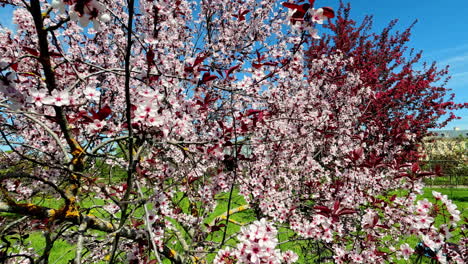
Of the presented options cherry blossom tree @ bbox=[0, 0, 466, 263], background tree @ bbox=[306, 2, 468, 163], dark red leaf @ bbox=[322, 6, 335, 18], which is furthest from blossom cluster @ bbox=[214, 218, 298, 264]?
background tree @ bbox=[306, 2, 468, 163]

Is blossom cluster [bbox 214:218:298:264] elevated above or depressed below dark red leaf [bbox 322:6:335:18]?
below

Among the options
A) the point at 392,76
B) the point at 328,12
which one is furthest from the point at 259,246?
the point at 392,76

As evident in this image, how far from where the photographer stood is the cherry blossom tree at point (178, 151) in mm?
1537

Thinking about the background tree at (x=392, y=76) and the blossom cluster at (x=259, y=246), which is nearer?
the blossom cluster at (x=259, y=246)

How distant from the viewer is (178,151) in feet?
13.3

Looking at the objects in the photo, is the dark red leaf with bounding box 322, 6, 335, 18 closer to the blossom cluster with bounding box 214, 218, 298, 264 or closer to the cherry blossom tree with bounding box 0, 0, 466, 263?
the cherry blossom tree with bounding box 0, 0, 466, 263

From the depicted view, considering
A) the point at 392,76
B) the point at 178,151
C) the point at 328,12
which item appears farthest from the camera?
the point at 392,76

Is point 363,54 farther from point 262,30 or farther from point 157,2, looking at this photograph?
point 157,2

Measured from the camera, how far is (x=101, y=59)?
179 inches

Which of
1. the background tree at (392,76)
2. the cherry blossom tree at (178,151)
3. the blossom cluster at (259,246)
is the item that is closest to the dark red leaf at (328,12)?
the cherry blossom tree at (178,151)

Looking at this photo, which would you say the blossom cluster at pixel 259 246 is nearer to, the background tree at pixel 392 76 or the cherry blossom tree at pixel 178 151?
the cherry blossom tree at pixel 178 151

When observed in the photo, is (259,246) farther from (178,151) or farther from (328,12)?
(178,151)

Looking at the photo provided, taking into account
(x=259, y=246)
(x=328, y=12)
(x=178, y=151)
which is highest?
(x=328, y=12)

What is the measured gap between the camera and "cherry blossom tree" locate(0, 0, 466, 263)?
1.54m
